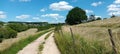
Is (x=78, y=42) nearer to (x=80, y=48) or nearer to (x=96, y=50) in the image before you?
(x=80, y=48)

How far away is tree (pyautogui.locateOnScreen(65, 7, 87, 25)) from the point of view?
106 m

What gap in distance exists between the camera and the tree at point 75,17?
106 metres

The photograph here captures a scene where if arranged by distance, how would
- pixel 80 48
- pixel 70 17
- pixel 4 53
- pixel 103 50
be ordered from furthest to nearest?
pixel 70 17, pixel 4 53, pixel 80 48, pixel 103 50

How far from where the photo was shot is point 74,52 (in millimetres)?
13516

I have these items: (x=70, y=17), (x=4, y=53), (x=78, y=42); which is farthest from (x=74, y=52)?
(x=70, y=17)

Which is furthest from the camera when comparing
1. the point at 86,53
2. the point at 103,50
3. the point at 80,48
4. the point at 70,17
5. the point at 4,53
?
the point at 70,17

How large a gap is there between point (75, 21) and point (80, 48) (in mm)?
93990

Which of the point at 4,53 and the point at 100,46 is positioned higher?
the point at 100,46

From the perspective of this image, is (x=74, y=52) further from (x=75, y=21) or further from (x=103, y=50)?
(x=75, y=21)

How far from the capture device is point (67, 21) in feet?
353

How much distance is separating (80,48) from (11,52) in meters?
9.25

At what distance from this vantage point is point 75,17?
106m

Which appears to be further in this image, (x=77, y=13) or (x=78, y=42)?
(x=77, y=13)

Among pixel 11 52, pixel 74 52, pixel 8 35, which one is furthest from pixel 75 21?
pixel 74 52
